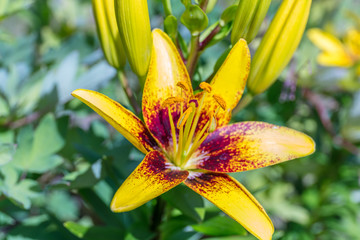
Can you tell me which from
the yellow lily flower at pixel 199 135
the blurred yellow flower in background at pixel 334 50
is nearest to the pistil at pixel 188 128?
the yellow lily flower at pixel 199 135

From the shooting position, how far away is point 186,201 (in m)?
0.52

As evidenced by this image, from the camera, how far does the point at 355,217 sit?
1001mm

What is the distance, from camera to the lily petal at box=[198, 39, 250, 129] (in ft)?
1.59

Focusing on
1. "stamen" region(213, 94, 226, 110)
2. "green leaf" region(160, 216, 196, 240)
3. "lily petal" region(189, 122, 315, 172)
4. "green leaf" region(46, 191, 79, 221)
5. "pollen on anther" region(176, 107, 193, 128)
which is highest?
"stamen" region(213, 94, 226, 110)

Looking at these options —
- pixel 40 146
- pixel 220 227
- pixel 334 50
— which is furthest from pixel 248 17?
pixel 334 50

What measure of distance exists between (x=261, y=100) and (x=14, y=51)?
643 millimetres

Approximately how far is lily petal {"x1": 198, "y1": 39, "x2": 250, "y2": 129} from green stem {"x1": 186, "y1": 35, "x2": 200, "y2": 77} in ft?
0.14

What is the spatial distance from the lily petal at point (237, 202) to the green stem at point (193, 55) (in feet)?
0.50

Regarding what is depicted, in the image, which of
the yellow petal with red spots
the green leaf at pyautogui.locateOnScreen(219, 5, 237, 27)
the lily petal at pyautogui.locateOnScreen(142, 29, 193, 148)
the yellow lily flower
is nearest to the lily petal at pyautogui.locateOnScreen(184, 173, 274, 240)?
the yellow lily flower

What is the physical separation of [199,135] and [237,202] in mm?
121

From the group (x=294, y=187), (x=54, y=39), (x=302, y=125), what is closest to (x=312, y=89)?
(x=302, y=125)

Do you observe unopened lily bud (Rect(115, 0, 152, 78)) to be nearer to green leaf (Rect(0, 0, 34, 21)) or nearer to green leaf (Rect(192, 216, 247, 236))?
green leaf (Rect(192, 216, 247, 236))

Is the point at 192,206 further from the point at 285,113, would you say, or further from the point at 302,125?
the point at 302,125

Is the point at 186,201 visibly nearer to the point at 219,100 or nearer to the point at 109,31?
the point at 219,100
